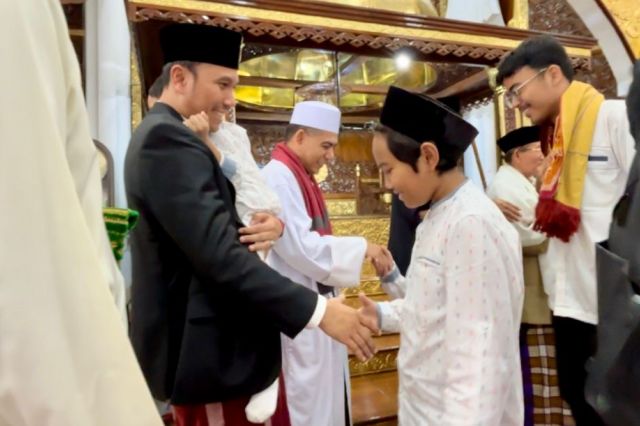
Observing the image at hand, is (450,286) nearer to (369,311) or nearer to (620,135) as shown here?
(369,311)

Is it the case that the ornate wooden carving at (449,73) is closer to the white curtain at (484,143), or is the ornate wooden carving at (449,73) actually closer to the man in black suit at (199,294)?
the white curtain at (484,143)

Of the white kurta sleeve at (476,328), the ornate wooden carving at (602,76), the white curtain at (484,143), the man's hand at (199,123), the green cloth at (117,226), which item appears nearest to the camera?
the green cloth at (117,226)

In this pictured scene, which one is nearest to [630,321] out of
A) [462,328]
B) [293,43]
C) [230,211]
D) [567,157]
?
[462,328]

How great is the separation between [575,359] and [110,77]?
2634 millimetres

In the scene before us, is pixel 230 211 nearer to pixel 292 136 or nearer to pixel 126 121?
pixel 292 136

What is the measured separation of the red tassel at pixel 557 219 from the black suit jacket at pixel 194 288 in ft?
3.43

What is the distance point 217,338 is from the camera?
1.28 metres

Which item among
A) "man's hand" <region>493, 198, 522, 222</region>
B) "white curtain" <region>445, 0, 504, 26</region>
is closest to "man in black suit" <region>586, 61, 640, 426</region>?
"man's hand" <region>493, 198, 522, 222</region>

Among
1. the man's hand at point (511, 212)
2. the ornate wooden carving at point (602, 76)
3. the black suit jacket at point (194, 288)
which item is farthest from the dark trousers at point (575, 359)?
the ornate wooden carving at point (602, 76)

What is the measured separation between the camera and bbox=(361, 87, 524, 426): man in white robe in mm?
1099

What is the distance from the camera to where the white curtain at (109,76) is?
9.77 ft

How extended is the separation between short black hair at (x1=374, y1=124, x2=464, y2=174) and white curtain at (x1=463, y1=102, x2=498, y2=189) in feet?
10.6

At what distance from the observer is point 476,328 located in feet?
3.61

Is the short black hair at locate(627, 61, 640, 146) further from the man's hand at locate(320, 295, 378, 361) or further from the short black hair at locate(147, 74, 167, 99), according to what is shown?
the short black hair at locate(147, 74, 167, 99)
